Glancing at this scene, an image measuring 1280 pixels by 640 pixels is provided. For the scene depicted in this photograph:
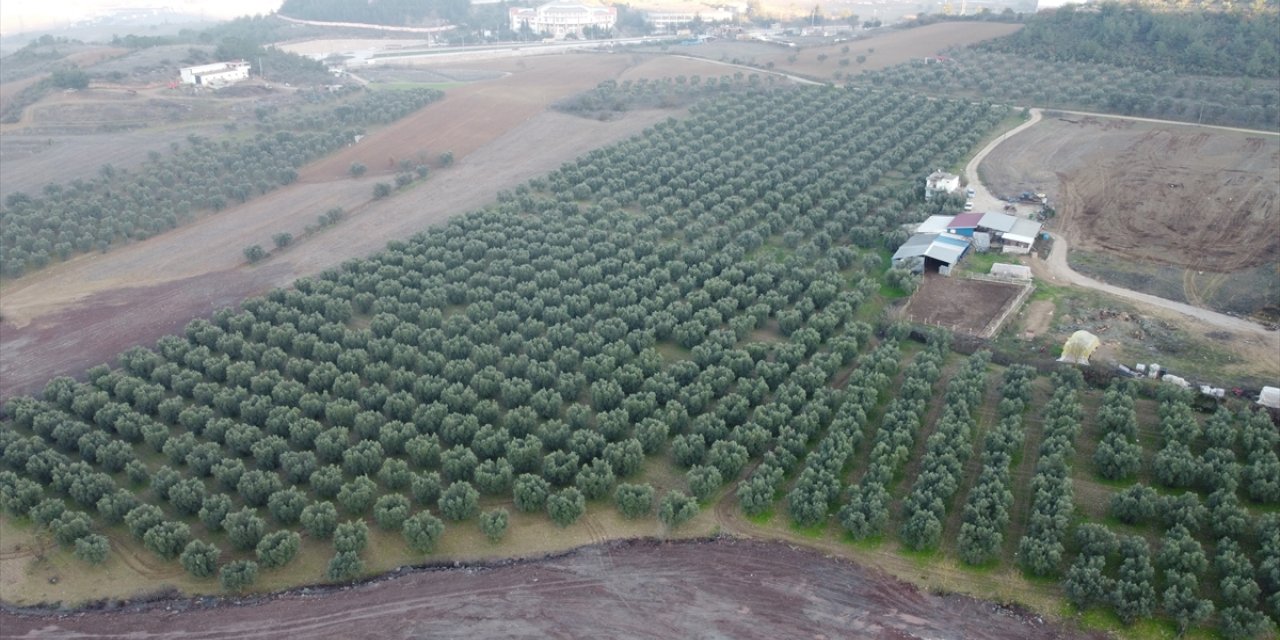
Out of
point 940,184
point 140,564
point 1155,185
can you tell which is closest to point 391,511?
point 140,564

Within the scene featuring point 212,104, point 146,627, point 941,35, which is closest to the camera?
point 146,627

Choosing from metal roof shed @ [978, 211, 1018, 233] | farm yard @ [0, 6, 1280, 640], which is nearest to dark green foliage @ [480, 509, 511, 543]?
farm yard @ [0, 6, 1280, 640]

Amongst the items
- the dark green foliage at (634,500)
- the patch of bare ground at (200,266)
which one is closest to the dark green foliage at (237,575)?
the dark green foliage at (634,500)

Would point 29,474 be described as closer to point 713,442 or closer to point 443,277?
point 443,277

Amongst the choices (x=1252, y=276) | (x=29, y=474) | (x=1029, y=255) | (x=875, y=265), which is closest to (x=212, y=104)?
(x=29, y=474)

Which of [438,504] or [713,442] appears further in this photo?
[713,442]

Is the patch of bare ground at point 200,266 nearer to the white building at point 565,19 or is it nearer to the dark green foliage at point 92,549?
the dark green foliage at point 92,549
